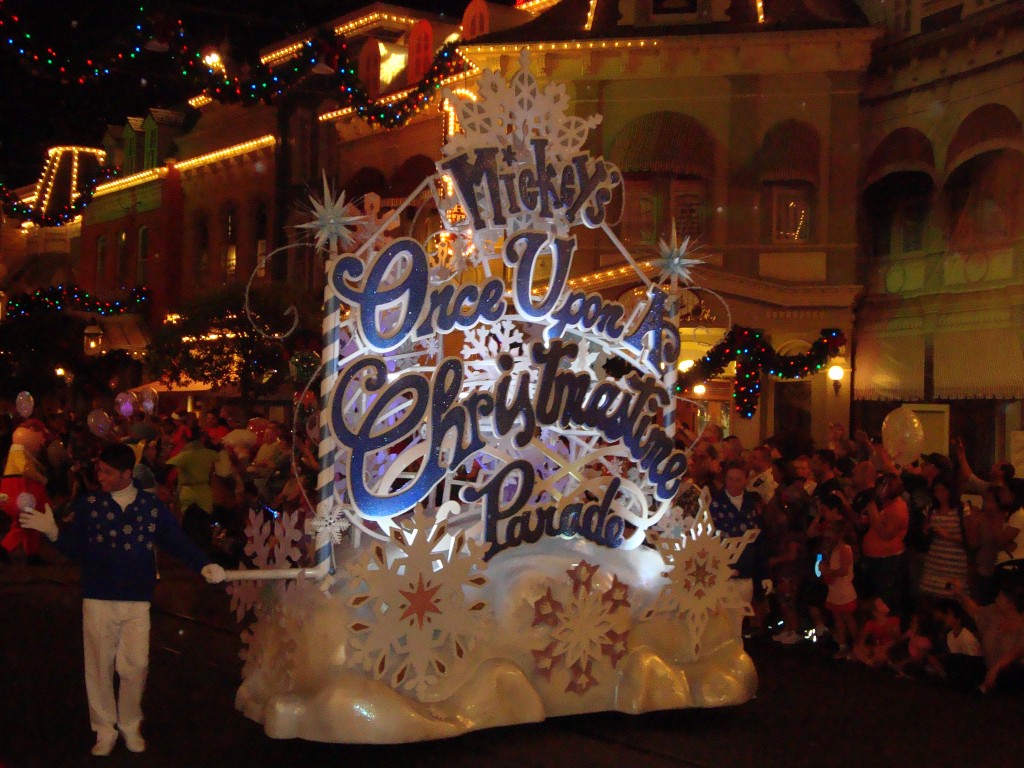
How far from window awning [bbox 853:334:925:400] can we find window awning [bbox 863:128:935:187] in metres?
2.62

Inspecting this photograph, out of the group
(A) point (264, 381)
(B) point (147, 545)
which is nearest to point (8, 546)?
(B) point (147, 545)

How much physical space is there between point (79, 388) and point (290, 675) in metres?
28.3

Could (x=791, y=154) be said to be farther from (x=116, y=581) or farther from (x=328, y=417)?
(x=116, y=581)

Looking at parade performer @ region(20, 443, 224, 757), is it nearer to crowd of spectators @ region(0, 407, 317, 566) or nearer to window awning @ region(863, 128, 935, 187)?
crowd of spectators @ region(0, 407, 317, 566)

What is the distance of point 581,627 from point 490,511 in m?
0.88

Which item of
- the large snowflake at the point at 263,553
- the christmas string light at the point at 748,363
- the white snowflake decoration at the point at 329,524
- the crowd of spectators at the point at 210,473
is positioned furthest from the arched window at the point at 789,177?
the white snowflake decoration at the point at 329,524

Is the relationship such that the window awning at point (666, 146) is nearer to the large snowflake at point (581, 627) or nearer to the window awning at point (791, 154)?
the window awning at point (791, 154)

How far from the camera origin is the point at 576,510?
7824 mm

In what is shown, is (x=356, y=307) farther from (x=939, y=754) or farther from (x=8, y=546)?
(x=8, y=546)

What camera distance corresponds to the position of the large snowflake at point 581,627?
727 cm

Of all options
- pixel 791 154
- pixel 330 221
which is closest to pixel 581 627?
pixel 330 221

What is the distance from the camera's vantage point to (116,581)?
21.8 feet

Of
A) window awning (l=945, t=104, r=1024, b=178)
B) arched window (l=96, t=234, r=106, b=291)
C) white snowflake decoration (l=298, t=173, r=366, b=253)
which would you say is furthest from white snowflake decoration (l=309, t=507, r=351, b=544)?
arched window (l=96, t=234, r=106, b=291)

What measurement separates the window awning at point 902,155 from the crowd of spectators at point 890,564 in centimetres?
876
